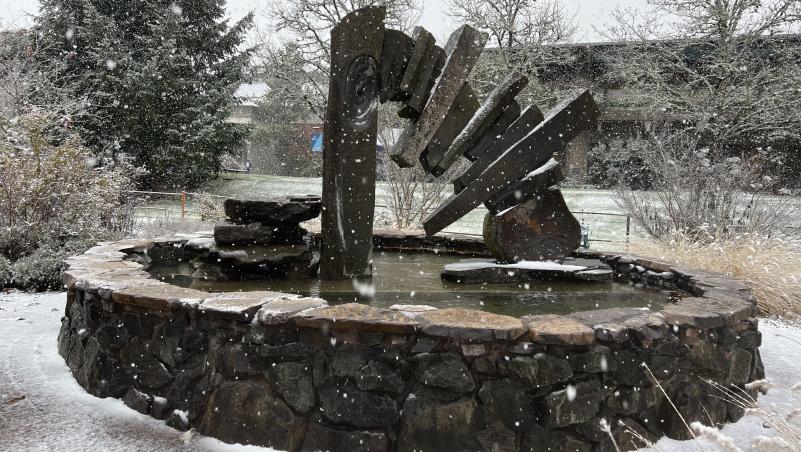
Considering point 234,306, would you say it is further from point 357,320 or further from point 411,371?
point 411,371

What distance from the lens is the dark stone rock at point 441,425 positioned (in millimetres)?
2773

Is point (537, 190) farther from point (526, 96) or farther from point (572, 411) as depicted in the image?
point (526, 96)

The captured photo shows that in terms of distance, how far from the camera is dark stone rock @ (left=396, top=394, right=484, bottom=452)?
9.10 ft

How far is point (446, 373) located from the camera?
2791 millimetres

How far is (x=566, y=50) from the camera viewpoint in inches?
762

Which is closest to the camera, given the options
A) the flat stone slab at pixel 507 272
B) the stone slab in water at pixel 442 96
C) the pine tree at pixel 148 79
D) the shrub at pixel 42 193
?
the stone slab in water at pixel 442 96

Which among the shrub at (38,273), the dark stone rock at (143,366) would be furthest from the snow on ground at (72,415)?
the shrub at (38,273)

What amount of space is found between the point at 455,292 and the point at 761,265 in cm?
394

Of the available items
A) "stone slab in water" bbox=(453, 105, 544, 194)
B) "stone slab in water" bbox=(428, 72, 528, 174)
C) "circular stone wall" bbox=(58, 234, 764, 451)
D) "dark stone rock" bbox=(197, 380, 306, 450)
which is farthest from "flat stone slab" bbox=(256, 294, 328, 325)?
"stone slab in water" bbox=(453, 105, 544, 194)

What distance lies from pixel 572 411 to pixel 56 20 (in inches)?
852

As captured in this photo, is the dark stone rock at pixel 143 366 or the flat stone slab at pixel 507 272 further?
the flat stone slab at pixel 507 272

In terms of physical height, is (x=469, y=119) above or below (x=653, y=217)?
above

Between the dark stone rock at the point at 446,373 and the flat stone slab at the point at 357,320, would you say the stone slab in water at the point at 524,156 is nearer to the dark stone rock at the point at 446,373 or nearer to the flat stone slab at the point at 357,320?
the flat stone slab at the point at 357,320

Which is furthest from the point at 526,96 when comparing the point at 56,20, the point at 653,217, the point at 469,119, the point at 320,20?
the point at 56,20
